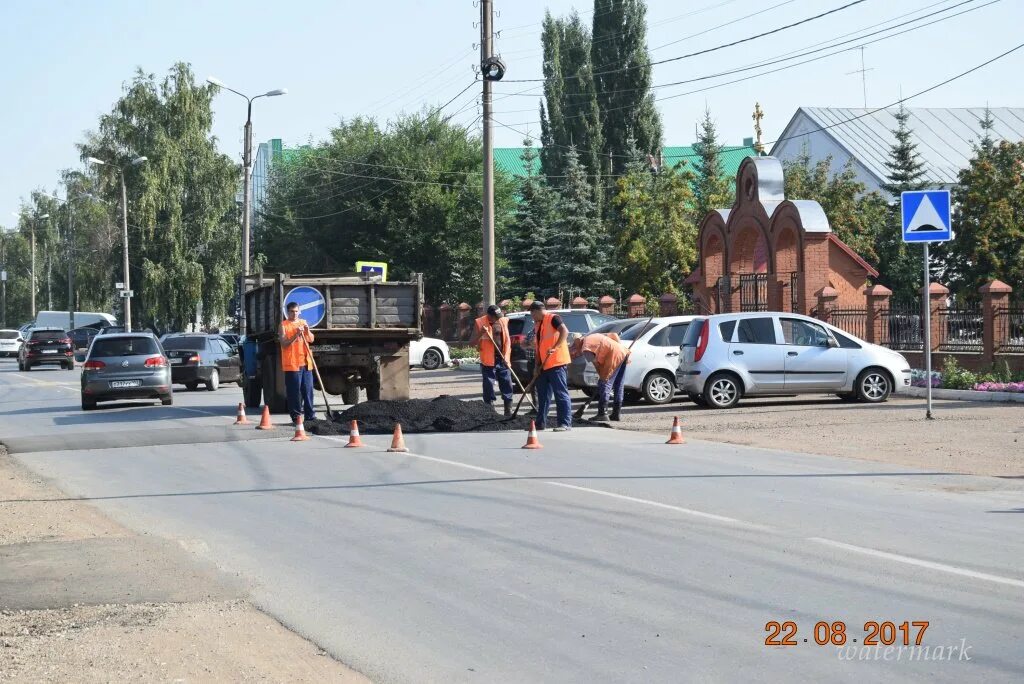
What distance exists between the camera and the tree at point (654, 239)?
5116 centimetres

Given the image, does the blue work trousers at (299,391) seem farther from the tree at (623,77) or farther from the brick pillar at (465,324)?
the tree at (623,77)

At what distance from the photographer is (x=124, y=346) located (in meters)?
25.9

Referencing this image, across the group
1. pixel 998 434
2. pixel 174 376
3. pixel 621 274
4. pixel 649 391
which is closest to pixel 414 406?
pixel 649 391

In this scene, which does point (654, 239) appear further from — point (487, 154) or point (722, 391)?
point (722, 391)

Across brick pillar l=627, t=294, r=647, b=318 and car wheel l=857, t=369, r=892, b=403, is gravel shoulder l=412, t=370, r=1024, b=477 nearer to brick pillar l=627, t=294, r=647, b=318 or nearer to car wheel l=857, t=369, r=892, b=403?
car wheel l=857, t=369, r=892, b=403

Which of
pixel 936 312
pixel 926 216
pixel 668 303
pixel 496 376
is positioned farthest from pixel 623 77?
pixel 926 216

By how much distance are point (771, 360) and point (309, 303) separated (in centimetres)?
781

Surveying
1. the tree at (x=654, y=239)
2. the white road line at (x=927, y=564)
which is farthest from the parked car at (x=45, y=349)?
the white road line at (x=927, y=564)

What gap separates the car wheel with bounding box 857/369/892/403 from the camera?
22094 mm

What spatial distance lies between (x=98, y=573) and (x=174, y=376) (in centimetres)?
2518

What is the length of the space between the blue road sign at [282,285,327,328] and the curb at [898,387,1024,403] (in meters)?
10.2

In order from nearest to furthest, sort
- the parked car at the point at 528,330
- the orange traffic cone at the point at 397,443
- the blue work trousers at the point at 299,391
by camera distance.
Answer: the orange traffic cone at the point at 397,443 → the blue work trousers at the point at 299,391 → the parked car at the point at 528,330

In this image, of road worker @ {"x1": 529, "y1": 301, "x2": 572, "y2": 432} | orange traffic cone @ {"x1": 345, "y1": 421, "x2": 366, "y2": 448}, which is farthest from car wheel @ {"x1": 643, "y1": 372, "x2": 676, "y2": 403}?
orange traffic cone @ {"x1": 345, "y1": 421, "x2": 366, "y2": 448}

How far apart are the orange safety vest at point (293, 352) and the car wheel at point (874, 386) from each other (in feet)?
31.8
